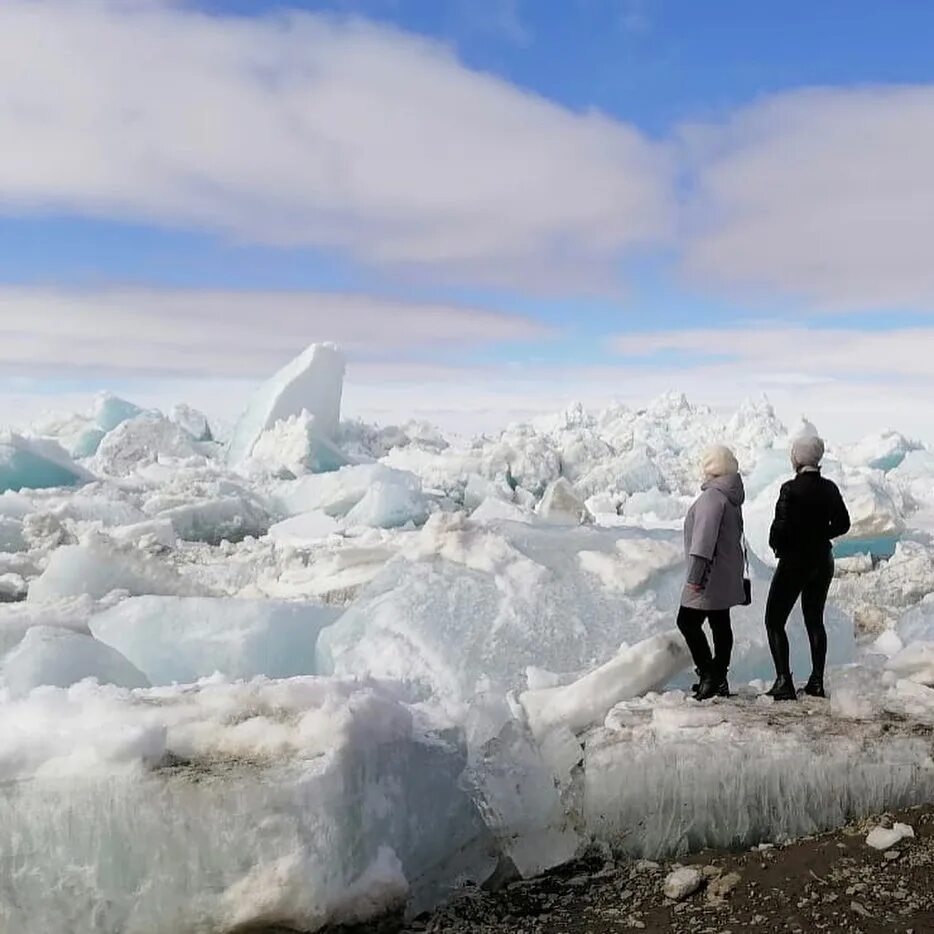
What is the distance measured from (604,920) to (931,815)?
50.7 inches

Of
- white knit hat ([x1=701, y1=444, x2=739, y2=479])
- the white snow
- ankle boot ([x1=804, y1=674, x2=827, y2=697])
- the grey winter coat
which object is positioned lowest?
the white snow

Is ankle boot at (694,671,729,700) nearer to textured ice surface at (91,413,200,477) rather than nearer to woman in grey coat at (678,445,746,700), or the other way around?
woman in grey coat at (678,445,746,700)

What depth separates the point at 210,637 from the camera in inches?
240

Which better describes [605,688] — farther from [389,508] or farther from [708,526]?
[389,508]

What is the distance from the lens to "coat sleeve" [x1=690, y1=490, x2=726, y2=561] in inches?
174

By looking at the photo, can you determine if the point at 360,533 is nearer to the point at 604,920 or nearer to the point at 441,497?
the point at 441,497

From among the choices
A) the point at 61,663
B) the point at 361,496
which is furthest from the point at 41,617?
the point at 361,496

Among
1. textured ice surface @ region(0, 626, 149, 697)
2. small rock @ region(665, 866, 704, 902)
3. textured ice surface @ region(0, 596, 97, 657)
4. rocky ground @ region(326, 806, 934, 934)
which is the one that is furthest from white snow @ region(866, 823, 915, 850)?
textured ice surface @ region(0, 596, 97, 657)

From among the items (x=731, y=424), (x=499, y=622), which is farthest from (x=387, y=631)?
(x=731, y=424)

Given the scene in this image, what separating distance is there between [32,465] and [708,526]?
1585cm

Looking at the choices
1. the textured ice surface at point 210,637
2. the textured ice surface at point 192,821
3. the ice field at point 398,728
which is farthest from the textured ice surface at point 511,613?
the textured ice surface at point 192,821

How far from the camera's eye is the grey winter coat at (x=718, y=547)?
442cm

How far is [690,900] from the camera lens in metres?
3.37

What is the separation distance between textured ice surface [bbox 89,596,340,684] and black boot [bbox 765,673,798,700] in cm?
288
